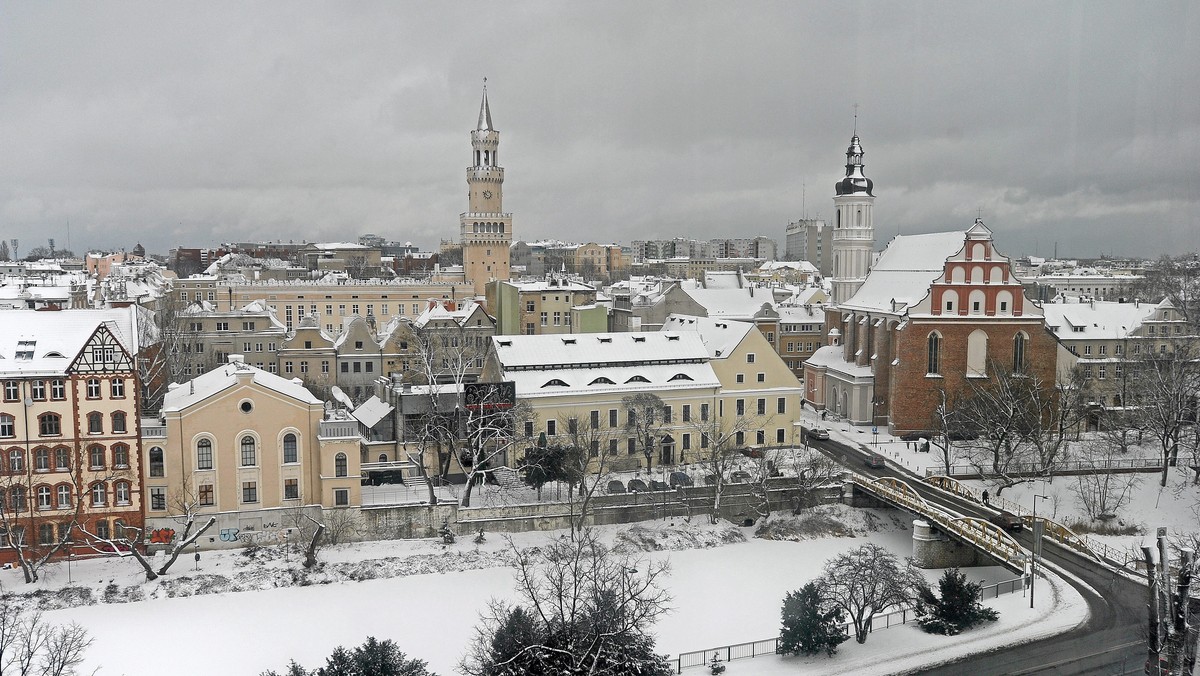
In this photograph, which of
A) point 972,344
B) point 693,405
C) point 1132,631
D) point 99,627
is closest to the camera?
point 1132,631

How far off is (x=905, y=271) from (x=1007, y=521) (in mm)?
22841

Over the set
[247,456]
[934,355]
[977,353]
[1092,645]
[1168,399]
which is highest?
[977,353]

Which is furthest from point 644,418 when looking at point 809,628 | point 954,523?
point 809,628

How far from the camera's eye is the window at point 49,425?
93.9 feet

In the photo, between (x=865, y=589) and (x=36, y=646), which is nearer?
(x=36, y=646)

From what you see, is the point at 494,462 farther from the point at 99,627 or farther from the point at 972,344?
the point at 972,344

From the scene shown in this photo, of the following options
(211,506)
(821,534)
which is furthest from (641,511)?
(211,506)

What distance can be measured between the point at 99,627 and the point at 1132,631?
28.4m

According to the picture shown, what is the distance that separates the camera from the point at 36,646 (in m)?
20.1

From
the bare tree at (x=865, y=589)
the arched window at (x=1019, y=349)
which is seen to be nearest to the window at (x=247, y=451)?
the bare tree at (x=865, y=589)

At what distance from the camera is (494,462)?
36812mm

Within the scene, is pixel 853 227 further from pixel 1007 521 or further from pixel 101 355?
pixel 101 355

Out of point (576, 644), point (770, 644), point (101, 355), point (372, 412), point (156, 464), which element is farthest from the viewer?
point (372, 412)

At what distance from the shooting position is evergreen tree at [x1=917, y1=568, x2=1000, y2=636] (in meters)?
22.4
